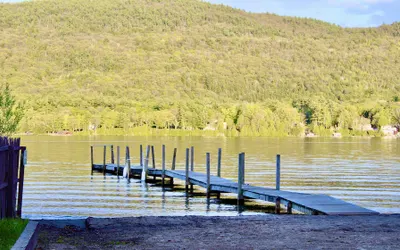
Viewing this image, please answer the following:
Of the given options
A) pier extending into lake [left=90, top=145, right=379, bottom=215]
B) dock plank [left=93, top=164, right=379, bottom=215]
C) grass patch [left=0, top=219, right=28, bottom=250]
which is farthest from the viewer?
pier extending into lake [left=90, top=145, right=379, bottom=215]

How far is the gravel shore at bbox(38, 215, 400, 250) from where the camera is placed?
30.2ft

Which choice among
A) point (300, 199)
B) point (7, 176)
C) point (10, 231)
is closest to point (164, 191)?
point (300, 199)

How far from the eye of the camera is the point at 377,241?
9.36 meters

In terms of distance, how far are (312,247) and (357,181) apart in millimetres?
27391

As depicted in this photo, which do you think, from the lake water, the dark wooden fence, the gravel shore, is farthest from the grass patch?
the lake water

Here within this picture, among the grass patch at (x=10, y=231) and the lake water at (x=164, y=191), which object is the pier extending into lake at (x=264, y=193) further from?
the grass patch at (x=10, y=231)

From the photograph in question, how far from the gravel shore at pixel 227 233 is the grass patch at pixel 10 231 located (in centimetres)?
39

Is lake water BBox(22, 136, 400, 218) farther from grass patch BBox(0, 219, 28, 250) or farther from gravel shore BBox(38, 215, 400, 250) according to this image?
grass patch BBox(0, 219, 28, 250)

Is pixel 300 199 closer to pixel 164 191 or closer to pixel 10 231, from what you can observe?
pixel 10 231

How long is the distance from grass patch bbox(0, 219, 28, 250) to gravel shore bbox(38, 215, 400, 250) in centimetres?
39

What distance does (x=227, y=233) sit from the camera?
10.3m

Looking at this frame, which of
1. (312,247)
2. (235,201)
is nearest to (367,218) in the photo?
(312,247)

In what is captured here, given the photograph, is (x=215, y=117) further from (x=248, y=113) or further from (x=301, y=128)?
(x=301, y=128)

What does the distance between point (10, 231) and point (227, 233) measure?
3.33 m
